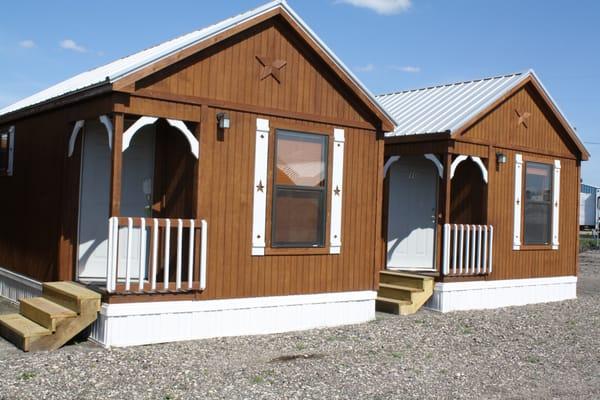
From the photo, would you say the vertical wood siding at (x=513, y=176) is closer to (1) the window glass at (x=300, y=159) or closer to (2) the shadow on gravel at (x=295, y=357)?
(1) the window glass at (x=300, y=159)

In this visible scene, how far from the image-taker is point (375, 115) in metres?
10.0

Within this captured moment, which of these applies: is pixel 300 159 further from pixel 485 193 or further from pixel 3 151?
pixel 3 151

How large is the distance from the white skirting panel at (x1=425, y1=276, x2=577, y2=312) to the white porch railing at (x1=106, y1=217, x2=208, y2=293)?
4575 millimetres

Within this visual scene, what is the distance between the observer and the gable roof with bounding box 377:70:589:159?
38.2 feet

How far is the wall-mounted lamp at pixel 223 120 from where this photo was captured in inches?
333

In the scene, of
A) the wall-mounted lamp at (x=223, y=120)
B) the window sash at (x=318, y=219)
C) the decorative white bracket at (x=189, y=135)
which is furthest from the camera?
the window sash at (x=318, y=219)

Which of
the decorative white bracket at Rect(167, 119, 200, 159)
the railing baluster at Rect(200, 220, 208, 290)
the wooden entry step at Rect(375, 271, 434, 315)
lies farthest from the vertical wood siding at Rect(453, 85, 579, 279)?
the railing baluster at Rect(200, 220, 208, 290)

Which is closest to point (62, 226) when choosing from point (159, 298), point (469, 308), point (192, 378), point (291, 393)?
point (159, 298)

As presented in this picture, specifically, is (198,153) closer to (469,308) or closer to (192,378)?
(192,378)

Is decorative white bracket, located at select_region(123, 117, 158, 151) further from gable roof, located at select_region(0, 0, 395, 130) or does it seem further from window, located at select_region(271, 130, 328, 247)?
window, located at select_region(271, 130, 328, 247)

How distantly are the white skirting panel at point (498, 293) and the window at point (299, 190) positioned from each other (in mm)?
2871

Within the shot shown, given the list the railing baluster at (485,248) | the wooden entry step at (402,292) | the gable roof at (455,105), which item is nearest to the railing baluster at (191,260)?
the wooden entry step at (402,292)

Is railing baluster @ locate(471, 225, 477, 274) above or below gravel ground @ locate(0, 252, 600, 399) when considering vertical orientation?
above

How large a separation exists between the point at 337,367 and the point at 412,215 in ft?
19.5
